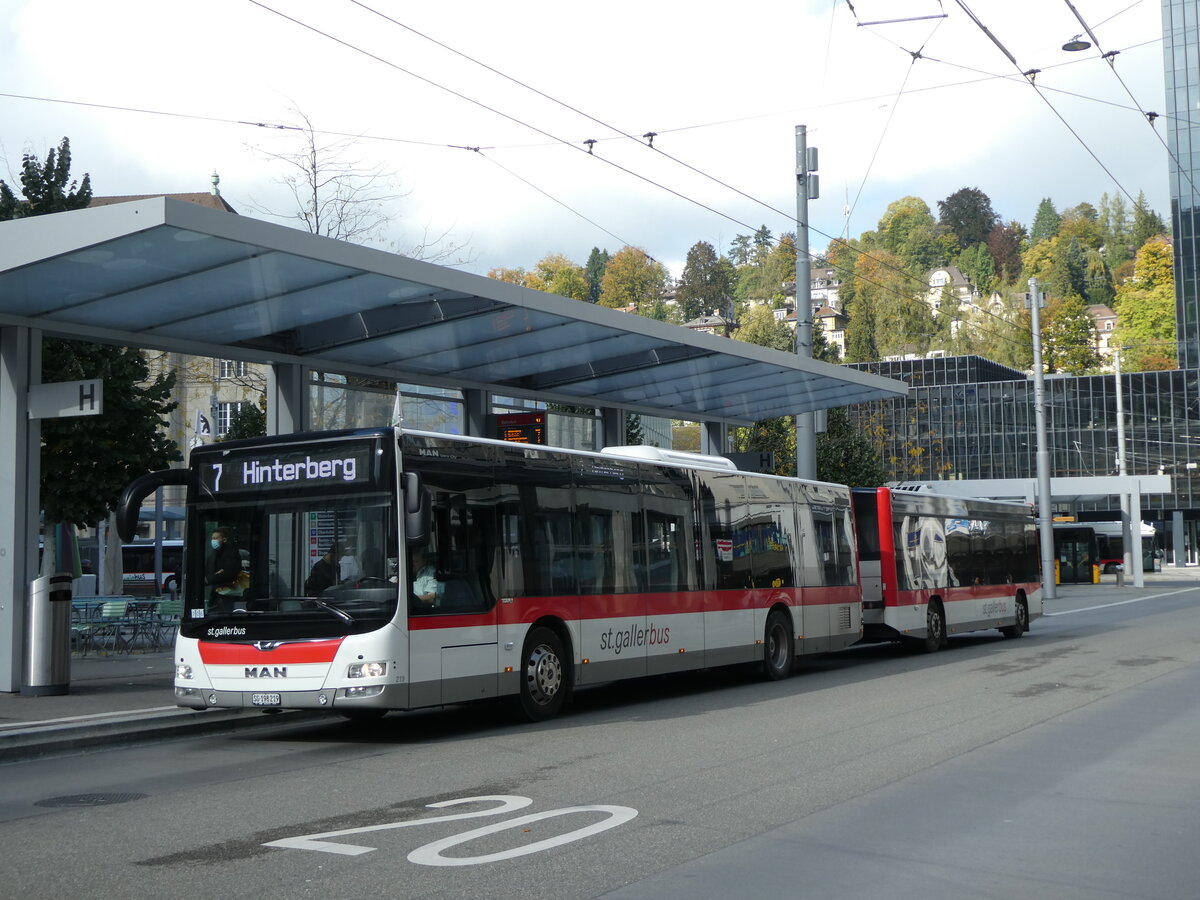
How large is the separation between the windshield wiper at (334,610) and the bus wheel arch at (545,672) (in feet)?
7.37

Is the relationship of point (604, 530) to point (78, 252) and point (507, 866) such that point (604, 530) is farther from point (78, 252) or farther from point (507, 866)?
point (507, 866)

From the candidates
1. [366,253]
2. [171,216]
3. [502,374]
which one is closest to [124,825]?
[171,216]

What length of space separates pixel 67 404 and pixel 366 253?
12.2 feet

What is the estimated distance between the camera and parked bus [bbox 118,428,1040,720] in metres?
11.2

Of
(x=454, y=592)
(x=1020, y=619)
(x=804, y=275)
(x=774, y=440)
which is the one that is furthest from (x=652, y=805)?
(x=774, y=440)

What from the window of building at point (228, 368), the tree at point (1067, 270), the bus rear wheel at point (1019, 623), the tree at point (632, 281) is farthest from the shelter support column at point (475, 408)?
the tree at point (1067, 270)

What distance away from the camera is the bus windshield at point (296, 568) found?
11227 millimetres

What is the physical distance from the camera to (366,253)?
1330 centimetres

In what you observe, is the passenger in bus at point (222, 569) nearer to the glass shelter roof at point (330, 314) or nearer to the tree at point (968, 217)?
the glass shelter roof at point (330, 314)

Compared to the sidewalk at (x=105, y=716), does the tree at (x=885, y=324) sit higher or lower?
higher

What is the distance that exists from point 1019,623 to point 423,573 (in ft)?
60.7

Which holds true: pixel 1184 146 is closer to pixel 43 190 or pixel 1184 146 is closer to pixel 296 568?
pixel 43 190

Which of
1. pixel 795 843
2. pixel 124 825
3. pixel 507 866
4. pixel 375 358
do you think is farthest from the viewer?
pixel 375 358

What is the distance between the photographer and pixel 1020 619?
2677 cm
